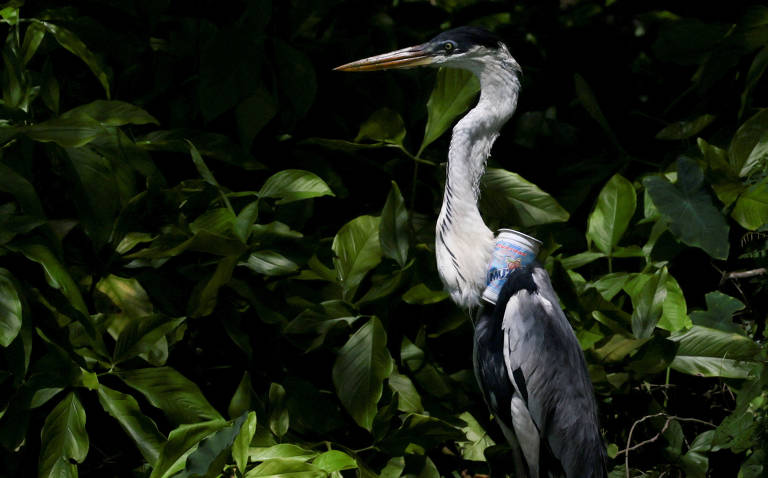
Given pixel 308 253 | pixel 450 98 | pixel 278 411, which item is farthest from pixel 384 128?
pixel 278 411

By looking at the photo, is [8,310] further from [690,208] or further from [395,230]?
[690,208]

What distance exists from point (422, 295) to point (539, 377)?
551mm

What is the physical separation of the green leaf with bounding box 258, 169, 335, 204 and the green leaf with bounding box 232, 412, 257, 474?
67 cm

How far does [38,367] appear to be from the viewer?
2.02m

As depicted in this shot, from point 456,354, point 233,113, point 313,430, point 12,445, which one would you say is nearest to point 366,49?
point 233,113

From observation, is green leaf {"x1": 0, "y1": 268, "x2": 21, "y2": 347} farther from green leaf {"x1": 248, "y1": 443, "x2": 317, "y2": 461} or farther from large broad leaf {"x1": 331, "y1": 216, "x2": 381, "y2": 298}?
large broad leaf {"x1": 331, "y1": 216, "x2": 381, "y2": 298}

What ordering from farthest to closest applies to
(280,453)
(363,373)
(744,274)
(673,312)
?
(744,274), (673,312), (363,373), (280,453)

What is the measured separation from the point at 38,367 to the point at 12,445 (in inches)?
7.8

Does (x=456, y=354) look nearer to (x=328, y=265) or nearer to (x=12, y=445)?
(x=328, y=265)

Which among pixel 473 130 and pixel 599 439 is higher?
pixel 473 130

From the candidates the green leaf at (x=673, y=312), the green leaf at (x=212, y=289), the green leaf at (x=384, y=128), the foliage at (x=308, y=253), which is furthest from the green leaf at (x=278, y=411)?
the green leaf at (x=673, y=312)

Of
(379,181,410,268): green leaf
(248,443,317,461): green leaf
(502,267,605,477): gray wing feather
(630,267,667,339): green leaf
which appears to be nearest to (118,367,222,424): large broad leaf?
(248,443,317,461): green leaf

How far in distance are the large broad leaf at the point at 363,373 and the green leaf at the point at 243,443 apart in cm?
38

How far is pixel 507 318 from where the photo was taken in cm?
194
